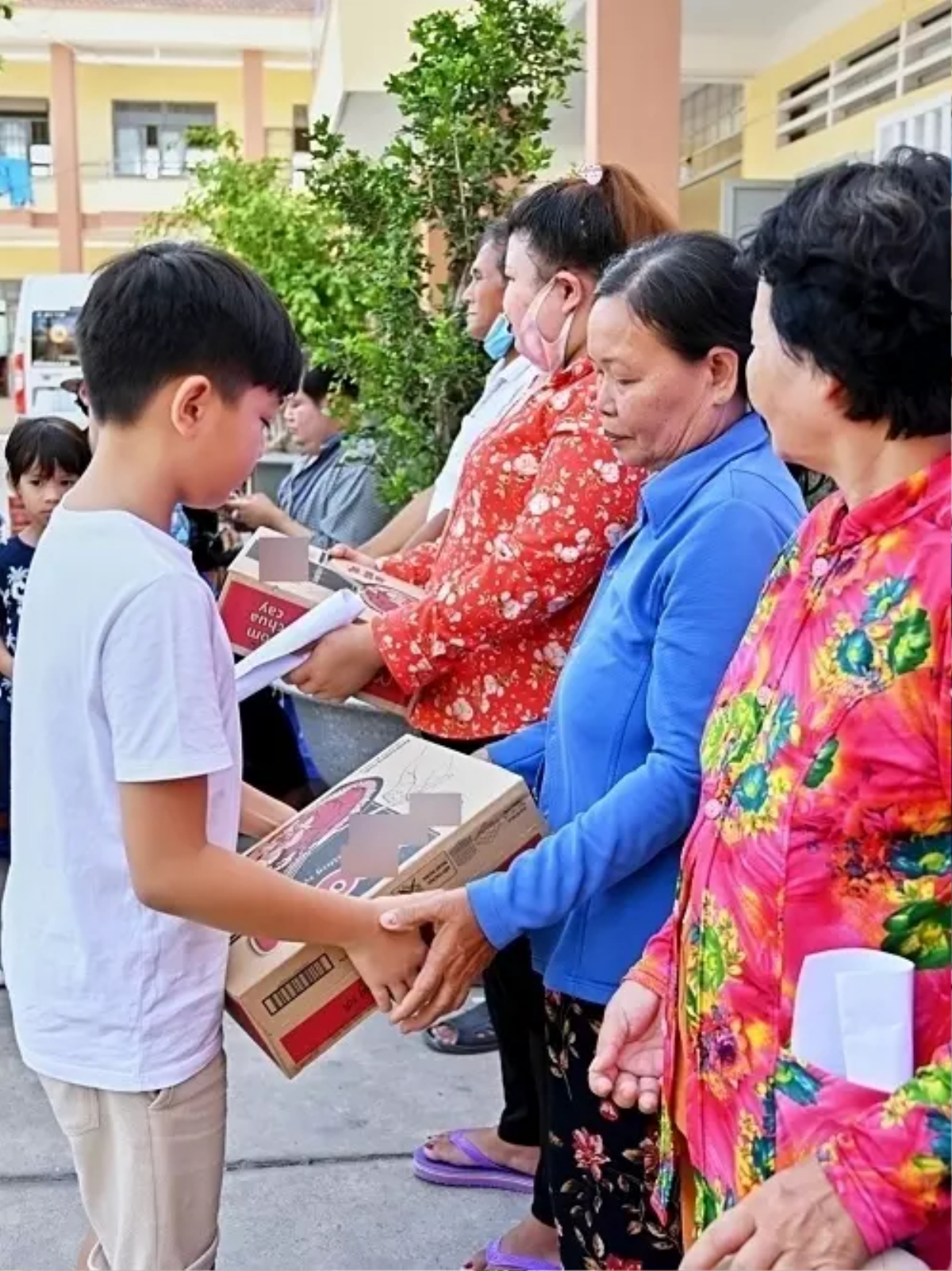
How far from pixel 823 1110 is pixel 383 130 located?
8462 mm

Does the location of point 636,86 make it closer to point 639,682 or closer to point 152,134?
point 639,682

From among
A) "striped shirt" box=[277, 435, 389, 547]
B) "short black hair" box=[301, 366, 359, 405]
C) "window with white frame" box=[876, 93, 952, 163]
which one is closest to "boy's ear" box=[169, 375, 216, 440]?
"striped shirt" box=[277, 435, 389, 547]

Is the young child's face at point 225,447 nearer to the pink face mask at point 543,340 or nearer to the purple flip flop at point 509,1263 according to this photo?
the pink face mask at point 543,340

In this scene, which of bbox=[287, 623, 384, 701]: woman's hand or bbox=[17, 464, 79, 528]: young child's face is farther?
bbox=[17, 464, 79, 528]: young child's face

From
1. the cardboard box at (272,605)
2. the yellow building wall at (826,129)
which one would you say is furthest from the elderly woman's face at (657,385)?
the yellow building wall at (826,129)

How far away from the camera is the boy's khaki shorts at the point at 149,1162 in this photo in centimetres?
152

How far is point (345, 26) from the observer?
7.29 meters

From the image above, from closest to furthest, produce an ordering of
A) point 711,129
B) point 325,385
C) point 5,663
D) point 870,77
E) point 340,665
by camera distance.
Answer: point 340,665 < point 5,663 < point 325,385 < point 870,77 < point 711,129

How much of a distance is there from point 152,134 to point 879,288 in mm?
23846

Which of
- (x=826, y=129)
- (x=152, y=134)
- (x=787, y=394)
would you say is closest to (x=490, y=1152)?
(x=787, y=394)

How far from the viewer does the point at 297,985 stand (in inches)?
61.9

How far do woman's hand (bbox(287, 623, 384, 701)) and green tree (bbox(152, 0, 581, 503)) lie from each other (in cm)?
234

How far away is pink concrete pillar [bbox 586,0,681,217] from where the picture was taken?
4.39m

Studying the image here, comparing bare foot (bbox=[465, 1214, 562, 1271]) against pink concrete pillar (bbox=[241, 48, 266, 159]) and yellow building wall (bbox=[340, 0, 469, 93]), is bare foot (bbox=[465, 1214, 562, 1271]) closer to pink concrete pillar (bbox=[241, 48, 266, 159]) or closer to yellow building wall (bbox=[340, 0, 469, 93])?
yellow building wall (bbox=[340, 0, 469, 93])
